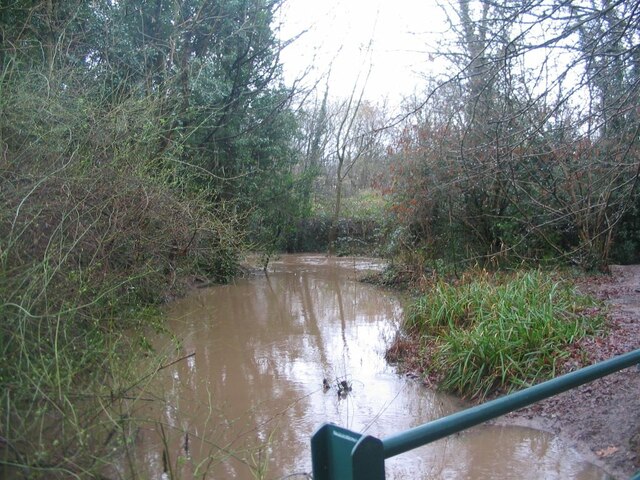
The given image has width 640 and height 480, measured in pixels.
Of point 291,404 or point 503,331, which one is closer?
point 291,404

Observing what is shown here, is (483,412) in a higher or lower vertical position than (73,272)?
lower

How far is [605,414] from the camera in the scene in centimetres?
571

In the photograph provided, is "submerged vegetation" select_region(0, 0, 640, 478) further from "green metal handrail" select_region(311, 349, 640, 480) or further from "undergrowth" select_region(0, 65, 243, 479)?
"green metal handrail" select_region(311, 349, 640, 480)

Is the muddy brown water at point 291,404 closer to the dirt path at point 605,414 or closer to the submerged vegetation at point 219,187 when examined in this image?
the dirt path at point 605,414

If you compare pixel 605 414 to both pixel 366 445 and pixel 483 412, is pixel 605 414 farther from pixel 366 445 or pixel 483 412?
pixel 366 445

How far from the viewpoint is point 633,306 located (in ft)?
27.9

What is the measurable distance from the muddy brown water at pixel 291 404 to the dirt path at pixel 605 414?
160 millimetres

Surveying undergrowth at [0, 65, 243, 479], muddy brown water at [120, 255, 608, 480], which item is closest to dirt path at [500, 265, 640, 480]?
muddy brown water at [120, 255, 608, 480]

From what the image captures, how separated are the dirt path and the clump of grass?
1.00 feet

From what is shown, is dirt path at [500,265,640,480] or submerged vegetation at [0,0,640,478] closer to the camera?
submerged vegetation at [0,0,640,478]

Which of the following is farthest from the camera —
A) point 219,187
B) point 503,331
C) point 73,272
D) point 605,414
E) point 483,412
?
point 219,187

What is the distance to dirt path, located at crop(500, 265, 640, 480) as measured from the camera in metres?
5.16

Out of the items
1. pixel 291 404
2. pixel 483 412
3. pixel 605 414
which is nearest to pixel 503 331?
pixel 605 414

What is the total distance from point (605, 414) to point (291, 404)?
322 cm
